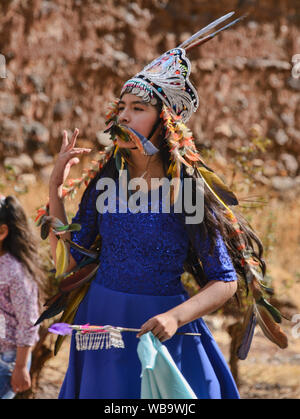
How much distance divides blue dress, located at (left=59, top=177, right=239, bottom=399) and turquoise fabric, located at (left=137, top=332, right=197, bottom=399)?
17 centimetres

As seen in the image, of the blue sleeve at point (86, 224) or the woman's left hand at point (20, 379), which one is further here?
the woman's left hand at point (20, 379)

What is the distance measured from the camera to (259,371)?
18.5 ft

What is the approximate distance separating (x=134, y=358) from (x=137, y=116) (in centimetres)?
90

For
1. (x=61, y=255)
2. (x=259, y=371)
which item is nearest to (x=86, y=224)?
(x=61, y=255)

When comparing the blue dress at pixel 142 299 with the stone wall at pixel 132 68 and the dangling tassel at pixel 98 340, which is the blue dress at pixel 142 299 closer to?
the dangling tassel at pixel 98 340

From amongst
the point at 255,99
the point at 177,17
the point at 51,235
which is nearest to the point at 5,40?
the point at 177,17

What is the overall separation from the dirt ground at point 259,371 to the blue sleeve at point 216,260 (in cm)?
266

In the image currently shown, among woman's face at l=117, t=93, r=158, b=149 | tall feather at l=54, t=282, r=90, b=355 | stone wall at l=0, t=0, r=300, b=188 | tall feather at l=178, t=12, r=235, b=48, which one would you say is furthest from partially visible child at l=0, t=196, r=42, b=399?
stone wall at l=0, t=0, r=300, b=188

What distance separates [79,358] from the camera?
8.24ft

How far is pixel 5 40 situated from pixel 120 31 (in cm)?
198

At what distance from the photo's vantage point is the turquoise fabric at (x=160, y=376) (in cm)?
213

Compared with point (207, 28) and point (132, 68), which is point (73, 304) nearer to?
point (207, 28)

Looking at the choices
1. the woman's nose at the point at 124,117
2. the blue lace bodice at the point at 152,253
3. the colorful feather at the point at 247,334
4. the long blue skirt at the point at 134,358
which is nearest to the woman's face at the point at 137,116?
the woman's nose at the point at 124,117

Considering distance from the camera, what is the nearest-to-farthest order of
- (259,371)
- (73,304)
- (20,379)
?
1. (73,304)
2. (20,379)
3. (259,371)
